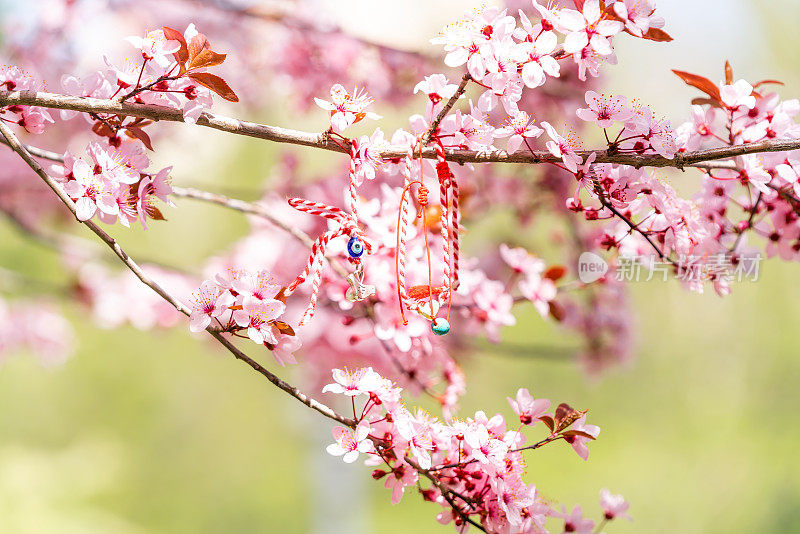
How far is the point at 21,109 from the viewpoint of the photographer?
0.54 m

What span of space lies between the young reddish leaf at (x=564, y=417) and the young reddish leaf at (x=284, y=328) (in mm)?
227

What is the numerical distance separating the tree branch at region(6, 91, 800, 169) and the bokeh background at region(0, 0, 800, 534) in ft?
6.05

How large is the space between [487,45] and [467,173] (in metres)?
0.74

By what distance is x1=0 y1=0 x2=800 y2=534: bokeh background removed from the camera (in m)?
3.07

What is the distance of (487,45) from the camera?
1.60 ft

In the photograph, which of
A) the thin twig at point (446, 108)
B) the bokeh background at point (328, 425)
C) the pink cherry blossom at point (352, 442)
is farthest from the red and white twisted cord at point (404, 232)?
the bokeh background at point (328, 425)

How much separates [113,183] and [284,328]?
174 mm

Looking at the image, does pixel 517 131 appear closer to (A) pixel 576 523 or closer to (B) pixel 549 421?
(B) pixel 549 421

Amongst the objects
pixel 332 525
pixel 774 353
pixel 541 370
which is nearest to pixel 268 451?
pixel 332 525

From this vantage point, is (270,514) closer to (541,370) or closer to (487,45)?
(541,370)

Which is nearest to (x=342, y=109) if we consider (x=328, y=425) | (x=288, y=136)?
(x=288, y=136)

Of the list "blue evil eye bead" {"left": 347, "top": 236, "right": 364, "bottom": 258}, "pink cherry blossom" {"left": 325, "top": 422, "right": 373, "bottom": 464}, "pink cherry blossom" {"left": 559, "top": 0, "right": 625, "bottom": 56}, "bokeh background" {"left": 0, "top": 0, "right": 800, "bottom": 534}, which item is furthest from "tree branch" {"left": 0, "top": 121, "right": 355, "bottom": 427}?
"bokeh background" {"left": 0, "top": 0, "right": 800, "bottom": 534}

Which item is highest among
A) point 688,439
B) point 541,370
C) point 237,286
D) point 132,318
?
point 541,370

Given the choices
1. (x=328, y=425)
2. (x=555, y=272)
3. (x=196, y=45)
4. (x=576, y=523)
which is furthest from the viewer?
(x=328, y=425)
